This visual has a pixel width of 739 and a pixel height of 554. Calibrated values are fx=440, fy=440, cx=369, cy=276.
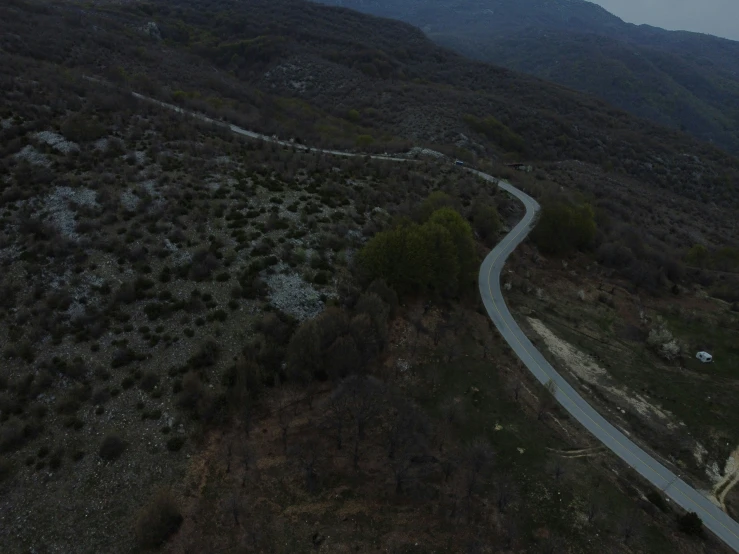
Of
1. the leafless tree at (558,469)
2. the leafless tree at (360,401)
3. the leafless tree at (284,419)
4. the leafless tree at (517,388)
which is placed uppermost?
the leafless tree at (360,401)

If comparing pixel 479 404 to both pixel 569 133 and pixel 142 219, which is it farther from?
pixel 569 133

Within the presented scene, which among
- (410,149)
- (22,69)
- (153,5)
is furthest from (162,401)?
(153,5)

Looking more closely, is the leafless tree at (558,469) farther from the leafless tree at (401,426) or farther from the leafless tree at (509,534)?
the leafless tree at (401,426)

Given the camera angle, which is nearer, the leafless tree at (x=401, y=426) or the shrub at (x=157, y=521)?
the shrub at (x=157, y=521)

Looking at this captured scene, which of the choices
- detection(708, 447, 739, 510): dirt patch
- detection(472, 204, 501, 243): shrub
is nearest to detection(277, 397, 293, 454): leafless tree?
detection(708, 447, 739, 510): dirt patch

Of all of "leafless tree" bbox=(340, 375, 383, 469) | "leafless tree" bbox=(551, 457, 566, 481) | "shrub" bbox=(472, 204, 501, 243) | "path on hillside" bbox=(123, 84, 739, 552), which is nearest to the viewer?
"path on hillside" bbox=(123, 84, 739, 552)

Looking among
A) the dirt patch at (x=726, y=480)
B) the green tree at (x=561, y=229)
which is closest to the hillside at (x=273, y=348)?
the dirt patch at (x=726, y=480)

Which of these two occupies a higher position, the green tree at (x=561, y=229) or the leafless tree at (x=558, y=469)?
the green tree at (x=561, y=229)

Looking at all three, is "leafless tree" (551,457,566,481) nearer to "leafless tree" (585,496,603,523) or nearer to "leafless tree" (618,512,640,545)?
"leafless tree" (585,496,603,523)
